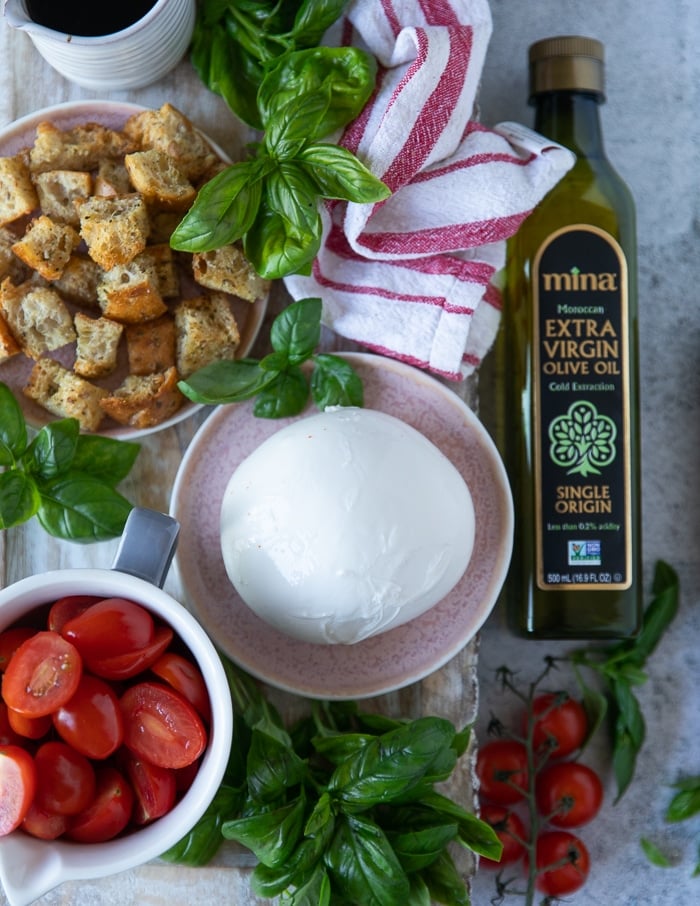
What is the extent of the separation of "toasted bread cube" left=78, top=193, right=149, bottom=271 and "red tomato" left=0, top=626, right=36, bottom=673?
369 millimetres

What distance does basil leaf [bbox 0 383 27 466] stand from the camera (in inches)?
32.9

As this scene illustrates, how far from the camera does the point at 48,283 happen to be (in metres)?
0.99

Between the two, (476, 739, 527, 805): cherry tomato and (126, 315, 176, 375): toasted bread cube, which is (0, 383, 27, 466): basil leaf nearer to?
(126, 315, 176, 375): toasted bread cube

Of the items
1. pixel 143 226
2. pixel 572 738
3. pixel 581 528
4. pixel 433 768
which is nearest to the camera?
pixel 433 768

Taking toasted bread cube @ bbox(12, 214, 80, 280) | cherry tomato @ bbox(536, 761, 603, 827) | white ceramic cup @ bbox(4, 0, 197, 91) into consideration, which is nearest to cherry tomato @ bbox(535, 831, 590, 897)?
cherry tomato @ bbox(536, 761, 603, 827)

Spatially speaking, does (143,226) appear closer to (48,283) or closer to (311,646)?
(48,283)

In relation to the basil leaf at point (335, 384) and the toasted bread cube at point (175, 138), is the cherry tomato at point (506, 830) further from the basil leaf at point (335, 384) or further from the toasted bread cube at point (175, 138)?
the toasted bread cube at point (175, 138)

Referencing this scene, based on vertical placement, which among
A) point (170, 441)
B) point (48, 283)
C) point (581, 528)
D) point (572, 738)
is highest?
point (48, 283)

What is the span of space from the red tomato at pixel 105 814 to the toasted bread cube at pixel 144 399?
0.36 metres

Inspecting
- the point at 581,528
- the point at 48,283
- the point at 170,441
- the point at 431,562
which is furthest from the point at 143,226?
the point at 581,528

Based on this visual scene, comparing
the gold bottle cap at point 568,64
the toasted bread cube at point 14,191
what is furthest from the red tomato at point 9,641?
the gold bottle cap at point 568,64

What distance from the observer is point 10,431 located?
2.76 feet

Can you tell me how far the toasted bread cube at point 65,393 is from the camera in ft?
3.13

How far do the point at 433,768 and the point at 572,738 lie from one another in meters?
0.41
